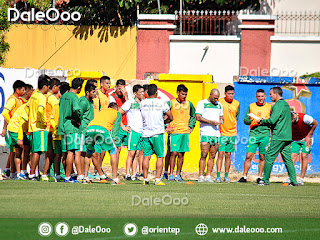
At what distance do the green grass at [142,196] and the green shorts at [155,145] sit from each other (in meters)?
0.67

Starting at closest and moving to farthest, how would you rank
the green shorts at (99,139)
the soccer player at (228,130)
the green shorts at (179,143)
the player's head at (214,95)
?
the green shorts at (99,139)
the player's head at (214,95)
the green shorts at (179,143)
the soccer player at (228,130)

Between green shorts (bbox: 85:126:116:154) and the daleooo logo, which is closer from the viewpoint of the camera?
green shorts (bbox: 85:126:116:154)

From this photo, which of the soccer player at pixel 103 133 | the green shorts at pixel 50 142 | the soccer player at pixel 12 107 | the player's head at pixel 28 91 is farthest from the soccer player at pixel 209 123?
the soccer player at pixel 12 107

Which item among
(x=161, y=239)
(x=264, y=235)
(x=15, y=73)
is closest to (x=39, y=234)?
(x=161, y=239)

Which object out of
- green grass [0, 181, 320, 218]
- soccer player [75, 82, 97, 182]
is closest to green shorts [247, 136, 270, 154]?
green grass [0, 181, 320, 218]

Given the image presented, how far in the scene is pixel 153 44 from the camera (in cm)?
2077

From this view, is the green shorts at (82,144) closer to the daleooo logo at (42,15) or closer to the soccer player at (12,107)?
the soccer player at (12,107)

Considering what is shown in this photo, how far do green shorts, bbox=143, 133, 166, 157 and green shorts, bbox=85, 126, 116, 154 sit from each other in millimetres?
737

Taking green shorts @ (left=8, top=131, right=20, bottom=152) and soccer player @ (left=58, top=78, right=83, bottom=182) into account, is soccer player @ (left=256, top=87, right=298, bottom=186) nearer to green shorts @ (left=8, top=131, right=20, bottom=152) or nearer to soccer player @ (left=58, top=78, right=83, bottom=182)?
soccer player @ (left=58, top=78, right=83, bottom=182)

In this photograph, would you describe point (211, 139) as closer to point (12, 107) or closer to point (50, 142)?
point (50, 142)

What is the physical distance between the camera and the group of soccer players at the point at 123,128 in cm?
1225

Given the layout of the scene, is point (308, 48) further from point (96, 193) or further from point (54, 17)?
point (96, 193)

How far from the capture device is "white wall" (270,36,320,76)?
68.2 feet

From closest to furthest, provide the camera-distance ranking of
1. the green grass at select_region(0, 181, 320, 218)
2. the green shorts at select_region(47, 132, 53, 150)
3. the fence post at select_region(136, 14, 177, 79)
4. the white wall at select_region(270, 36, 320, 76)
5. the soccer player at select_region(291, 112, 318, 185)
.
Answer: the green grass at select_region(0, 181, 320, 218) → the green shorts at select_region(47, 132, 53, 150) → the soccer player at select_region(291, 112, 318, 185) → the fence post at select_region(136, 14, 177, 79) → the white wall at select_region(270, 36, 320, 76)
